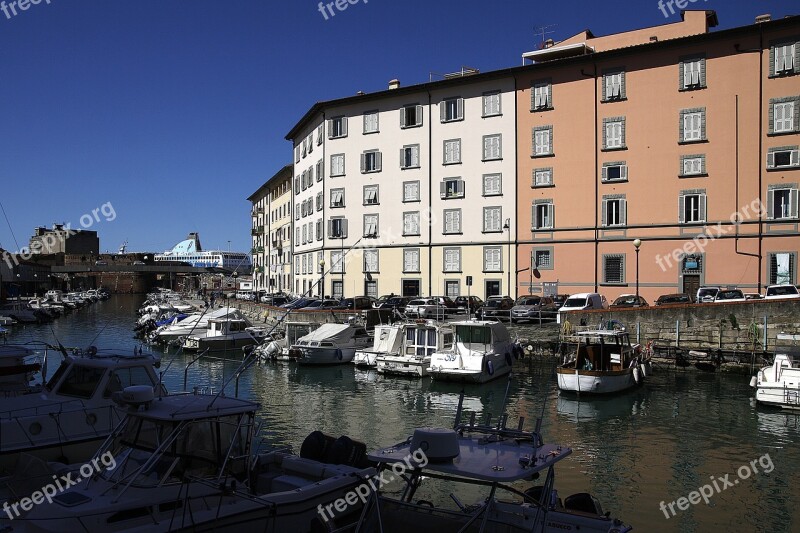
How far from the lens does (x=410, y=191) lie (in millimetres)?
51156

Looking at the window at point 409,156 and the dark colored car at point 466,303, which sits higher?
the window at point 409,156

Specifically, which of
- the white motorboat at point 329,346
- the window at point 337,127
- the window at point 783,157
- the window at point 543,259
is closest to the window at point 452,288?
the window at point 543,259

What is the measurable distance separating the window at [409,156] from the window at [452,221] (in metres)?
4.61

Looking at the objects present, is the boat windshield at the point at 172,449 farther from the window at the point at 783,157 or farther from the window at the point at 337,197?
the window at the point at 337,197

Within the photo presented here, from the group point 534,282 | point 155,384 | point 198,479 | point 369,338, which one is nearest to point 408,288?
point 534,282

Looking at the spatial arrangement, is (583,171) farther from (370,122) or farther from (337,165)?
(337,165)

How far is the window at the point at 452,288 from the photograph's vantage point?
4903 centimetres

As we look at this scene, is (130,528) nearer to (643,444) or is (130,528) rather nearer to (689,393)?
(643,444)

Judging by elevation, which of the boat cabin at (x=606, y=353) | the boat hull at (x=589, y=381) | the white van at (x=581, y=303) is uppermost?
the white van at (x=581, y=303)

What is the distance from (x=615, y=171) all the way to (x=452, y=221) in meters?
12.1

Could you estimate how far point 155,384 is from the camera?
15.2m

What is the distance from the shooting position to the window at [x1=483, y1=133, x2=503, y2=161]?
47562mm

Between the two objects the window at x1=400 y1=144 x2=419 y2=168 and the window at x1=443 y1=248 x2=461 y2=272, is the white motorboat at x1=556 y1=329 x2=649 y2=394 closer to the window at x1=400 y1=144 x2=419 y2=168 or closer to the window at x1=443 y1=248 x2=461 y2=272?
the window at x1=443 y1=248 x2=461 y2=272

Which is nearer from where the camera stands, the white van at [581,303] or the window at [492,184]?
the white van at [581,303]
